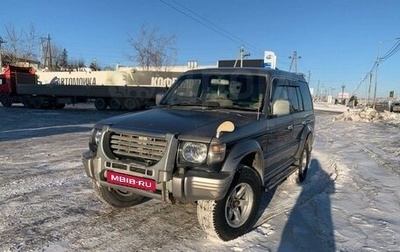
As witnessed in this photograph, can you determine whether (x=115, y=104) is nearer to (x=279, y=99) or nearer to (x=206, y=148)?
(x=279, y=99)

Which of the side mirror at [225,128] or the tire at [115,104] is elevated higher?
the side mirror at [225,128]

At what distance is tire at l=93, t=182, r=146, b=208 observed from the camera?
15.3 feet

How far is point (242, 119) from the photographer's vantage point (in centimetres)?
439

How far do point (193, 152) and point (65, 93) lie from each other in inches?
960

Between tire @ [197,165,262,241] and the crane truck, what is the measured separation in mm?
19869

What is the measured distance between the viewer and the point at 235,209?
13.8ft

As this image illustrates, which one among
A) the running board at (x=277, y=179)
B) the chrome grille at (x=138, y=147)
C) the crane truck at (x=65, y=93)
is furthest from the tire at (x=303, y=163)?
the crane truck at (x=65, y=93)

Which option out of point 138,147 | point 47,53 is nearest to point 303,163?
point 138,147

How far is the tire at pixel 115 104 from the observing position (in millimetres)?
24953

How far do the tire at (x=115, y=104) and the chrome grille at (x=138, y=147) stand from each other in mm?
21487

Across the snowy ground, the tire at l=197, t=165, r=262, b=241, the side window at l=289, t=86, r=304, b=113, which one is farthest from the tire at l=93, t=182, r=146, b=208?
the side window at l=289, t=86, r=304, b=113

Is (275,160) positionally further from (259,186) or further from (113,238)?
(113,238)

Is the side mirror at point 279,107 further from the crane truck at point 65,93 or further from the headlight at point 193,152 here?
the crane truck at point 65,93

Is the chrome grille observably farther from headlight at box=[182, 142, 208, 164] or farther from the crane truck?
the crane truck
